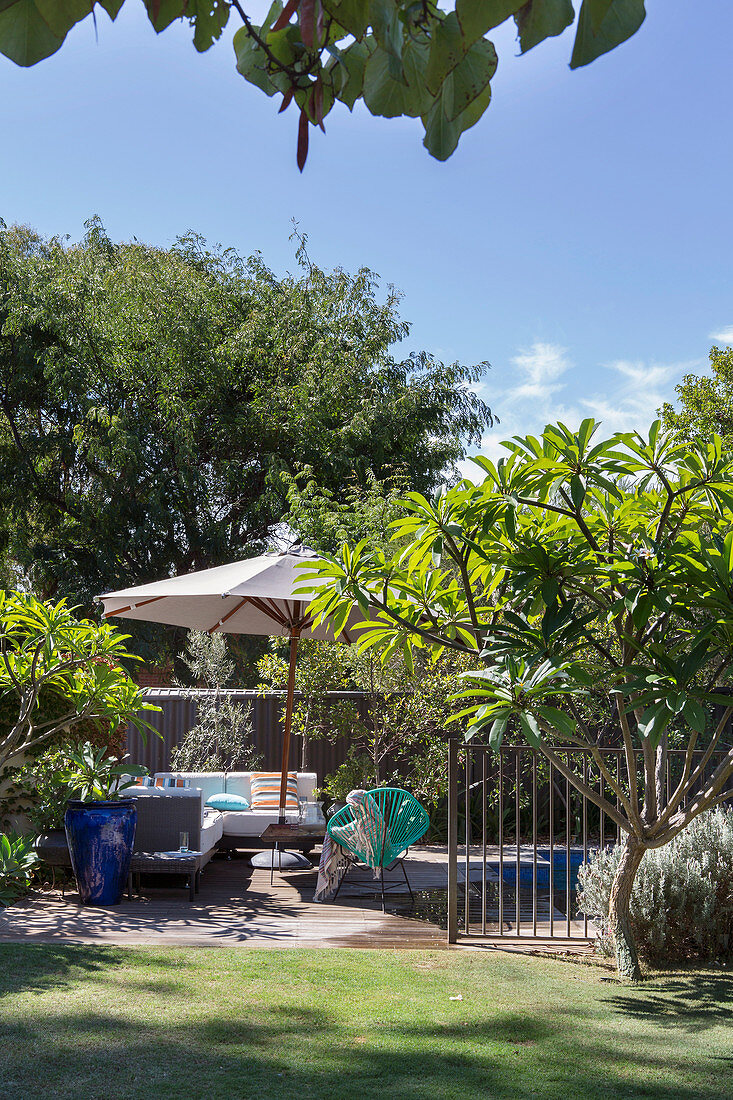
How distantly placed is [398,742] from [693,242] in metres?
8.37

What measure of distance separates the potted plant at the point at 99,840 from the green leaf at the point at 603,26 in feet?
20.5

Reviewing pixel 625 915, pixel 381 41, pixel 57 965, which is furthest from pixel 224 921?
pixel 381 41

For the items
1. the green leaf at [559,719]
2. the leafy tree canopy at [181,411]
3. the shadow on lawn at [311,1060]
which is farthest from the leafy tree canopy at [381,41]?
the leafy tree canopy at [181,411]

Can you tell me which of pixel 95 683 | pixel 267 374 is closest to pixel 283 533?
pixel 267 374

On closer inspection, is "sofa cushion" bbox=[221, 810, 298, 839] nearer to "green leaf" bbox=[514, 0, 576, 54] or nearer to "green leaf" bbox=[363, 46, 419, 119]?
"green leaf" bbox=[363, 46, 419, 119]

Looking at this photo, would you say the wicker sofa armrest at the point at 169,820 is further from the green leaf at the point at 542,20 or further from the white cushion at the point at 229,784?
the green leaf at the point at 542,20

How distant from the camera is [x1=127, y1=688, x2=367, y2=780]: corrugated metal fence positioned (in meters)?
11.8

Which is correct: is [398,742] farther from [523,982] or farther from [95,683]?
[523,982]

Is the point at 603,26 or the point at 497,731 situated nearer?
the point at 603,26

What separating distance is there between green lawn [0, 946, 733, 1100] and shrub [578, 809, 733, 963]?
0.28 metres

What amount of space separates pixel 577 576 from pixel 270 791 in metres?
6.06

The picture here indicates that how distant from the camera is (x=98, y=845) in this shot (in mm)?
6395

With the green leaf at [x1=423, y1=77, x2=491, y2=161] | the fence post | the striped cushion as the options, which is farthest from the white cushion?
the green leaf at [x1=423, y1=77, x2=491, y2=161]

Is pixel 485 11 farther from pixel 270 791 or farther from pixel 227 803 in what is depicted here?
pixel 270 791
